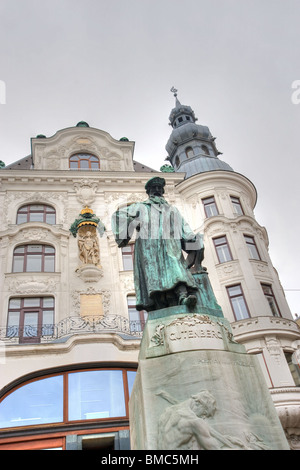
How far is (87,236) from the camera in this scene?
16.6 m

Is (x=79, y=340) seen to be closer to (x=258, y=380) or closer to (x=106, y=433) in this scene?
(x=106, y=433)

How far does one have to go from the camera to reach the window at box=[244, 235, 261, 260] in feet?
57.7

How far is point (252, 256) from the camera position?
1734 cm

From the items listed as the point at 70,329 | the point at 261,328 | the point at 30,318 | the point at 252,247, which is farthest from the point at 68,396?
the point at 252,247

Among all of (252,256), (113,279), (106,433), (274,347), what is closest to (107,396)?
(106,433)

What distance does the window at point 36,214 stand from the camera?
1791 centimetres

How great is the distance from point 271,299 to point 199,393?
44.2 feet

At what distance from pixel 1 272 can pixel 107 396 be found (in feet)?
21.4

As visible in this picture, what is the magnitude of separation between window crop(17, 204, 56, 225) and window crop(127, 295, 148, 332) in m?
5.36

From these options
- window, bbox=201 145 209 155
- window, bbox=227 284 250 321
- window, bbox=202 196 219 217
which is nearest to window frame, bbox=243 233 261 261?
window, bbox=202 196 219 217

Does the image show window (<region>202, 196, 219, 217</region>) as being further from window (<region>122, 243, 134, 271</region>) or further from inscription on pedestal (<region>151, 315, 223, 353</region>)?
inscription on pedestal (<region>151, 315, 223, 353</region>)

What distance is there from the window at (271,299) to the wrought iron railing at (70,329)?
5.37 m

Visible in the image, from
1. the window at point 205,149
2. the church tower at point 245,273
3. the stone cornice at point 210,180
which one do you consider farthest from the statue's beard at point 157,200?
the window at point 205,149

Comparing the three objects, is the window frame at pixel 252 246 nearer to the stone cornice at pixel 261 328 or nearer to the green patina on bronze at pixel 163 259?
the stone cornice at pixel 261 328
